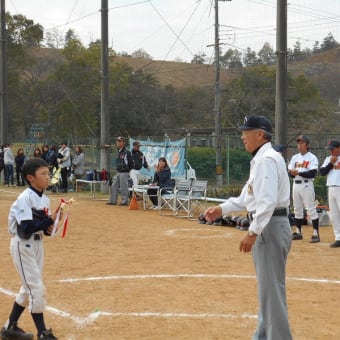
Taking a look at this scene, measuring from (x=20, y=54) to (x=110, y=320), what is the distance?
47.4 m

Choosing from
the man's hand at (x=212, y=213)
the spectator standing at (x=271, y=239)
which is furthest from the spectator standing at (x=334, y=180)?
the spectator standing at (x=271, y=239)

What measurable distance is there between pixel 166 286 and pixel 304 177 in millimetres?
4850

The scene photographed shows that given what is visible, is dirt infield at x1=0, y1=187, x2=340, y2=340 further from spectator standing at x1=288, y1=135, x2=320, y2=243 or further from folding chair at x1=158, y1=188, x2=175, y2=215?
folding chair at x1=158, y1=188, x2=175, y2=215

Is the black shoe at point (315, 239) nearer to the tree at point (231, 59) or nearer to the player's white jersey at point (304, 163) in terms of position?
the player's white jersey at point (304, 163)

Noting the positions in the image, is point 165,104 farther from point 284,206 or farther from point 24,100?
point 284,206

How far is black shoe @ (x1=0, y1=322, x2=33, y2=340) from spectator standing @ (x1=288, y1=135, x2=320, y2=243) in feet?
23.6

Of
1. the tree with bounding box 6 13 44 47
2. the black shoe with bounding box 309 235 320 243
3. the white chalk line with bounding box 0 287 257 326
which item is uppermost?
the tree with bounding box 6 13 44 47

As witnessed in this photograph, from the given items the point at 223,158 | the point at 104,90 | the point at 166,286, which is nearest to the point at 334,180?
the point at 166,286

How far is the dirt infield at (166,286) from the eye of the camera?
20.7 ft

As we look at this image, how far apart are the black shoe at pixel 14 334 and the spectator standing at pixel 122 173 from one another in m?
13.1

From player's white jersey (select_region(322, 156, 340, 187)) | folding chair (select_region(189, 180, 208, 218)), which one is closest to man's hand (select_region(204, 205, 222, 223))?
player's white jersey (select_region(322, 156, 340, 187))

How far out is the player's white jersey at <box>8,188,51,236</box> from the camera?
5785 millimetres

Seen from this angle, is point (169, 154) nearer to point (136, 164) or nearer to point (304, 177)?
point (136, 164)

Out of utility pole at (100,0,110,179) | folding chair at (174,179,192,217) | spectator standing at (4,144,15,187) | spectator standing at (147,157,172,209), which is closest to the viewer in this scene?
folding chair at (174,179,192,217)
